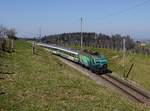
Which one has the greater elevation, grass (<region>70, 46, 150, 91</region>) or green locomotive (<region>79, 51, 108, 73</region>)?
green locomotive (<region>79, 51, 108, 73</region>)

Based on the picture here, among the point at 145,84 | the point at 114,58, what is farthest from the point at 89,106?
the point at 114,58

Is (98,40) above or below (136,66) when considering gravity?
above

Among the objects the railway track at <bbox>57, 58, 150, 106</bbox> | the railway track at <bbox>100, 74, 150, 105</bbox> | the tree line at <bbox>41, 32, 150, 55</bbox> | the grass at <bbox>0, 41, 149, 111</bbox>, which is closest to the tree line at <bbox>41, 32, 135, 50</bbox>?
the tree line at <bbox>41, 32, 150, 55</bbox>

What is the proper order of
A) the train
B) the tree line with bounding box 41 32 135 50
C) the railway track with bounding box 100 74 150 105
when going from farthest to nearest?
the tree line with bounding box 41 32 135 50 < the train < the railway track with bounding box 100 74 150 105

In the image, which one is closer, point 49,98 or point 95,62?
point 49,98

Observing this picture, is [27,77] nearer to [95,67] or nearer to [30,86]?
[30,86]

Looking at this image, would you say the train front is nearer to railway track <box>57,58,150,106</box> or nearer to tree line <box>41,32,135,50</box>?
railway track <box>57,58,150,106</box>

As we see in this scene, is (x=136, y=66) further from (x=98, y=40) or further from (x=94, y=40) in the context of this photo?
(x=94, y=40)

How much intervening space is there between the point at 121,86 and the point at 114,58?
3182cm

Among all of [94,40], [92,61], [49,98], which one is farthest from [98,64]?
[94,40]

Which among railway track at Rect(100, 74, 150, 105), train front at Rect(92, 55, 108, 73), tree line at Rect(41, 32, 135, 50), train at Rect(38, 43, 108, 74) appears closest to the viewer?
railway track at Rect(100, 74, 150, 105)

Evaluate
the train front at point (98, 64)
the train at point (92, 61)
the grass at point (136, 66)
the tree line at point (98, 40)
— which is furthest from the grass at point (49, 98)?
the tree line at point (98, 40)

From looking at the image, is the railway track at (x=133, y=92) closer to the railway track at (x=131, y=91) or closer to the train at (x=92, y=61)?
the railway track at (x=131, y=91)

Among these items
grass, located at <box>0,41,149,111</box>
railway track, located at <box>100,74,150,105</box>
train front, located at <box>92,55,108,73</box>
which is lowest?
railway track, located at <box>100,74,150,105</box>
